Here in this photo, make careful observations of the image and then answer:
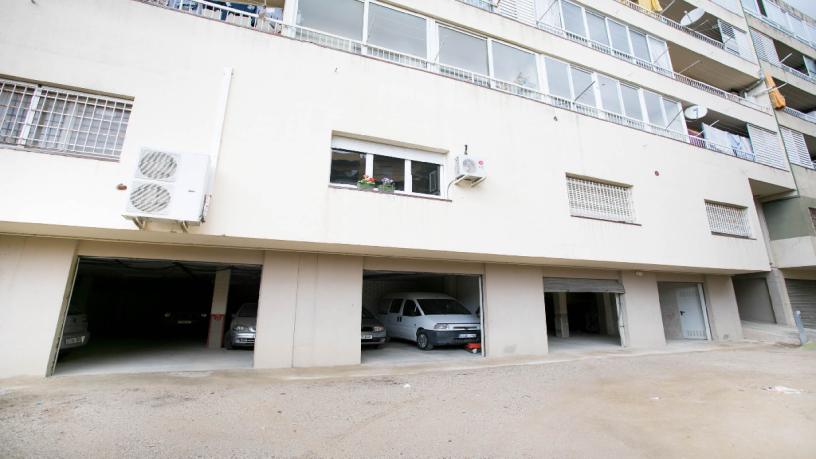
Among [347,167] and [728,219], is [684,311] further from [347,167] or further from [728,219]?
[347,167]

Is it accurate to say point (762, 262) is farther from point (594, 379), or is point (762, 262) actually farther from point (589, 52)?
point (594, 379)

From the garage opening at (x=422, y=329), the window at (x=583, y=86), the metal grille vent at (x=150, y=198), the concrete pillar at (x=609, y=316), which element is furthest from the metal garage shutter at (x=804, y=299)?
the metal grille vent at (x=150, y=198)

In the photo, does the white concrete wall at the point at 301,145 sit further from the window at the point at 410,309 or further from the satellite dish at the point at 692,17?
the satellite dish at the point at 692,17

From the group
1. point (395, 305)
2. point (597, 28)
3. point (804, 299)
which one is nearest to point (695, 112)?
point (597, 28)

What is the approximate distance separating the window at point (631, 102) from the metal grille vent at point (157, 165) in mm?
11736

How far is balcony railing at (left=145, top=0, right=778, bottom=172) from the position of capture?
22.9ft

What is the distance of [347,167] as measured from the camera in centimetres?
719

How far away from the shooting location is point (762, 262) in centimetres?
1148

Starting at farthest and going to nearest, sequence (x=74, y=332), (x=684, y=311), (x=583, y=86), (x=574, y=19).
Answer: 1. (x=684, y=311)
2. (x=574, y=19)
3. (x=583, y=86)
4. (x=74, y=332)

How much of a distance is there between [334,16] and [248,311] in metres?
7.45

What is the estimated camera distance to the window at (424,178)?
7.64 m

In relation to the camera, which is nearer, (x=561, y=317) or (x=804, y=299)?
(x=561, y=317)

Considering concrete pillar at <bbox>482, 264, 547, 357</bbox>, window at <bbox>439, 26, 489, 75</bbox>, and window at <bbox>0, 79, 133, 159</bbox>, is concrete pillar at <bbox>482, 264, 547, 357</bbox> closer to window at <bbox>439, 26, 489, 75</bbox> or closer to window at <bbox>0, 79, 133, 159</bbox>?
window at <bbox>439, 26, 489, 75</bbox>

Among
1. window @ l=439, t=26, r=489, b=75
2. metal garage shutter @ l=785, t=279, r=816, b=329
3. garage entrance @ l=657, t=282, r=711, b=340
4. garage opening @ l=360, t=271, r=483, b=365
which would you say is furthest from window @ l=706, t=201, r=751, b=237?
window @ l=439, t=26, r=489, b=75
